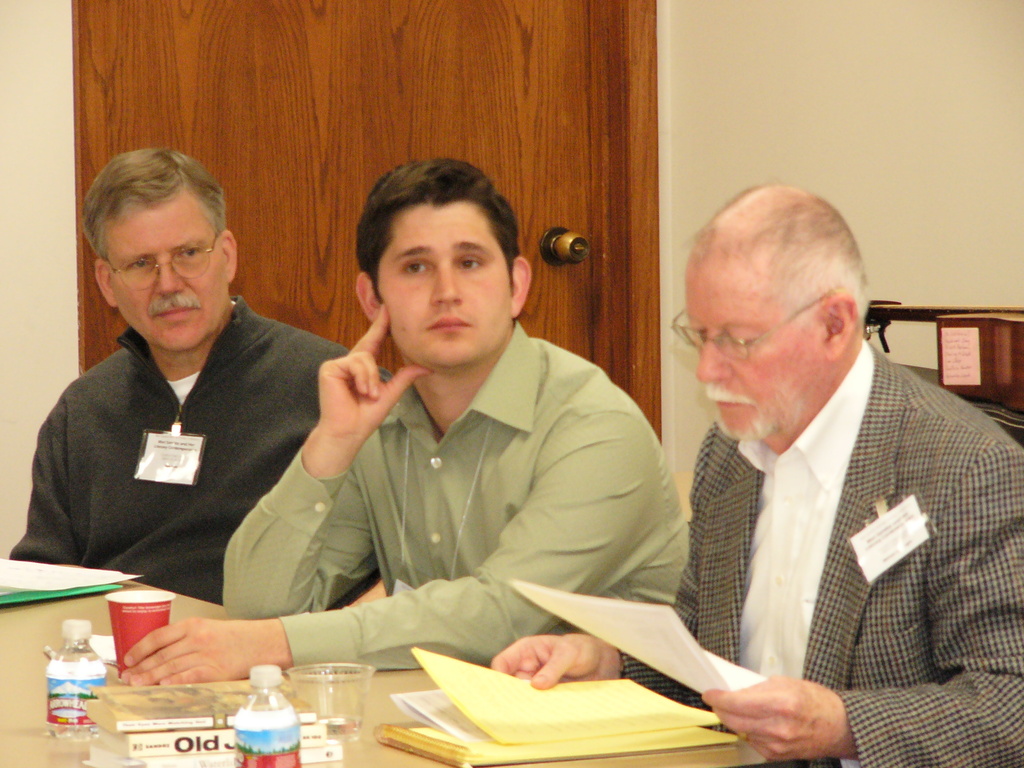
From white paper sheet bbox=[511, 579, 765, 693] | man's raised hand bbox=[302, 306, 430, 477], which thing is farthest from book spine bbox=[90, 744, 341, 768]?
man's raised hand bbox=[302, 306, 430, 477]

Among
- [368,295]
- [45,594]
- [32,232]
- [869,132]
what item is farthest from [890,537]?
[32,232]

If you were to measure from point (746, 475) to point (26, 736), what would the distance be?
3.18ft

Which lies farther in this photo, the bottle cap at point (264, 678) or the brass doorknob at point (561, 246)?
the brass doorknob at point (561, 246)

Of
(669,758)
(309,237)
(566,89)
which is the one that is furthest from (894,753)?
(566,89)

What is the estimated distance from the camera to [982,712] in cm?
128

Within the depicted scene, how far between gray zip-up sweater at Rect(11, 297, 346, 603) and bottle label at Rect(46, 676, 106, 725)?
116 cm

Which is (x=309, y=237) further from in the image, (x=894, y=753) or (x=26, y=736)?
(x=894, y=753)

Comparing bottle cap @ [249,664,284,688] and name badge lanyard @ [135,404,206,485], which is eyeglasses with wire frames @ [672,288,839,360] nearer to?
bottle cap @ [249,664,284,688]

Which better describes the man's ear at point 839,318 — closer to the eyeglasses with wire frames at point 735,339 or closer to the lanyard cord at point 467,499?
the eyeglasses with wire frames at point 735,339

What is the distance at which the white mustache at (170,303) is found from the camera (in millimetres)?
2662

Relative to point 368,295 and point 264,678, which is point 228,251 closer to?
point 368,295

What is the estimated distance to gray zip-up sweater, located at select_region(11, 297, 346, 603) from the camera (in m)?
2.58

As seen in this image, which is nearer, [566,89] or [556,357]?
[556,357]

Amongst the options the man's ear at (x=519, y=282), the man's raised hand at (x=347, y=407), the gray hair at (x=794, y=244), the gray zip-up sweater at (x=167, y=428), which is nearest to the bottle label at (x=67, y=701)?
the man's raised hand at (x=347, y=407)
